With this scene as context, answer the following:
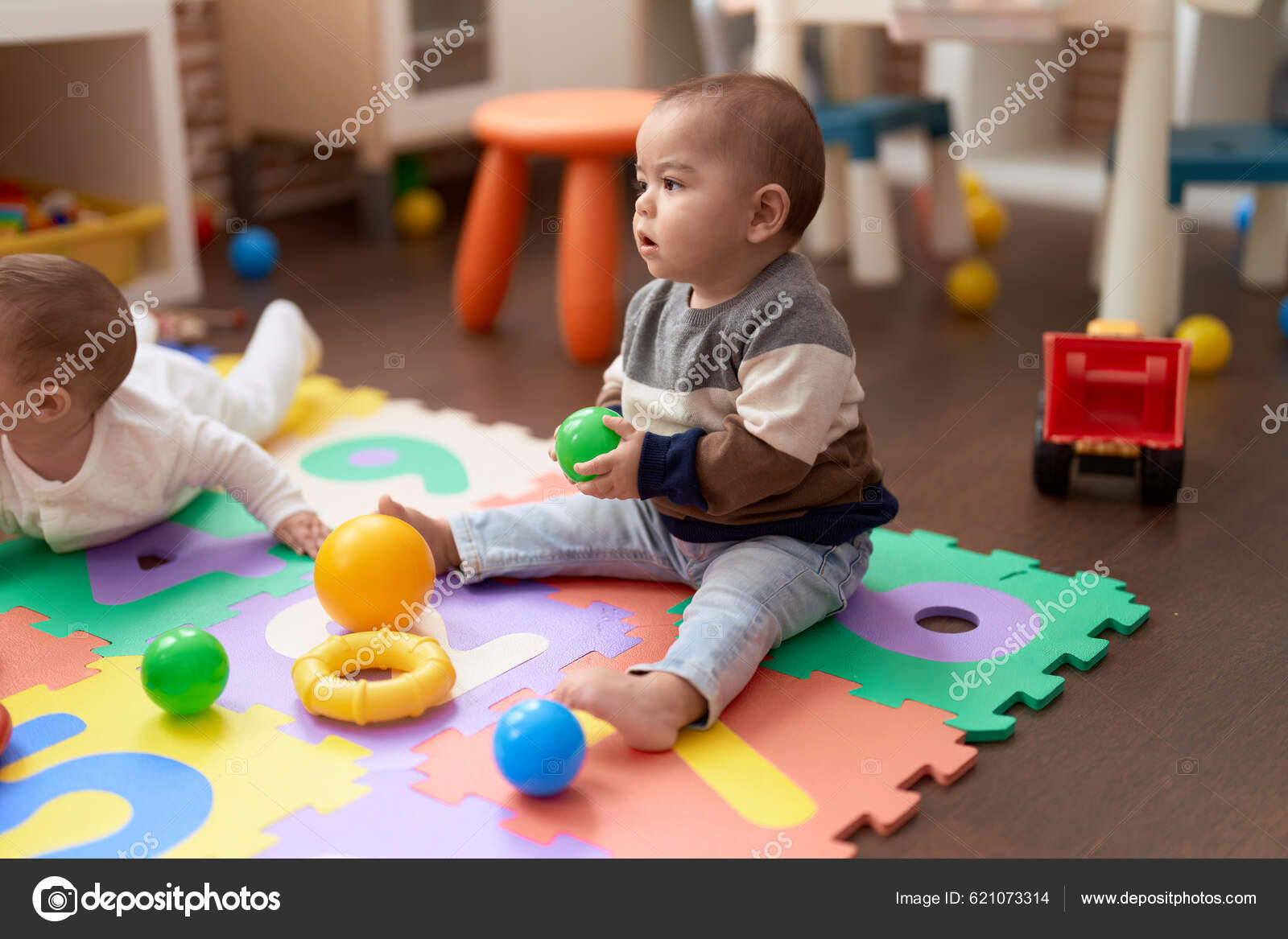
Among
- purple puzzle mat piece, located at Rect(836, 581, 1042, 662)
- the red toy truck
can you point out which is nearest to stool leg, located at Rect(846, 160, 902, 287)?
the red toy truck

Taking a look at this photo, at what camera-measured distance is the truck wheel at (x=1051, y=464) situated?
146 cm

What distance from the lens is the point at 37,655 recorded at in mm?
1140

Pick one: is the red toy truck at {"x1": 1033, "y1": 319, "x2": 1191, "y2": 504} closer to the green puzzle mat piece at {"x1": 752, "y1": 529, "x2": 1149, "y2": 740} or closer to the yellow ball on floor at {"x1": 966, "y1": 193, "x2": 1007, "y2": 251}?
the green puzzle mat piece at {"x1": 752, "y1": 529, "x2": 1149, "y2": 740}

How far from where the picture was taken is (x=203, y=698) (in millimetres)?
1028

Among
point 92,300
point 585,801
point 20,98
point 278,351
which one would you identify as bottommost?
point 585,801

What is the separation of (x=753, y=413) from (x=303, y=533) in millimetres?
508

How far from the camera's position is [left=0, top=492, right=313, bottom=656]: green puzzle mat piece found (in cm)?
119

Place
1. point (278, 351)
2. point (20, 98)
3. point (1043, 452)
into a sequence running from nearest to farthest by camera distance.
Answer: point (1043, 452)
point (278, 351)
point (20, 98)

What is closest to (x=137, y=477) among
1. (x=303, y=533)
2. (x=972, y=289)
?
(x=303, y=533)
